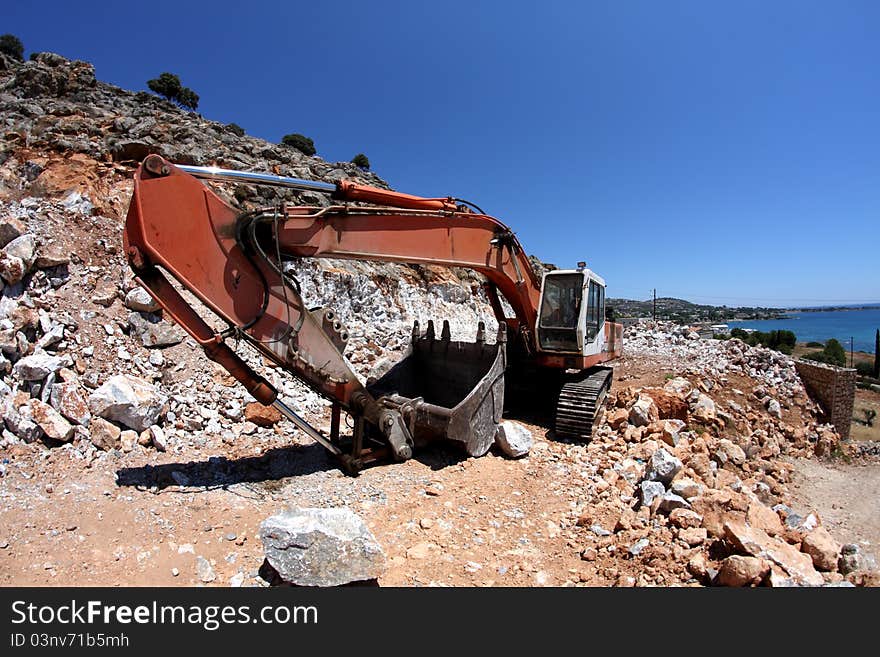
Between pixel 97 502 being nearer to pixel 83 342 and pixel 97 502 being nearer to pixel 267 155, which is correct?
pixel 83 342

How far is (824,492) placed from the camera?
304 inches

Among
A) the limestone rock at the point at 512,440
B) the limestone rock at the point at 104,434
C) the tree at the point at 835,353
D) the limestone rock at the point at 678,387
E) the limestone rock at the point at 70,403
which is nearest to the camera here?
the limestone rock at the point at 104,434

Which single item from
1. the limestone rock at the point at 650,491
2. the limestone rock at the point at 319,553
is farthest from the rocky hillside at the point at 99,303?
the limestone rock at the point at 650,491

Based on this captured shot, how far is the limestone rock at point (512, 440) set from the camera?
5.32 m

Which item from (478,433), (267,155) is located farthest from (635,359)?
(267,155)

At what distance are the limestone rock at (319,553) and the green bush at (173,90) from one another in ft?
115

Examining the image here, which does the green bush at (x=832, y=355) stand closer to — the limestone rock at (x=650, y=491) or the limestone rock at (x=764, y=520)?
the limestone rock at (x=764, y=520)

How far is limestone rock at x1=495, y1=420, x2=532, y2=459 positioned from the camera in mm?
5324

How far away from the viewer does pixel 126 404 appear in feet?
15.8

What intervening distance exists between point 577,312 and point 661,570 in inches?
154

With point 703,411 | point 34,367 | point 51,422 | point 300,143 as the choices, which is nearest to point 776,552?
point 703,411

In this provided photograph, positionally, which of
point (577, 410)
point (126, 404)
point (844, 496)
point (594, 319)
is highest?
point (594, 319)

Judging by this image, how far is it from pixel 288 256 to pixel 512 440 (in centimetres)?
309

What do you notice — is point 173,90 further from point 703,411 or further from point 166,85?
point 703,411
